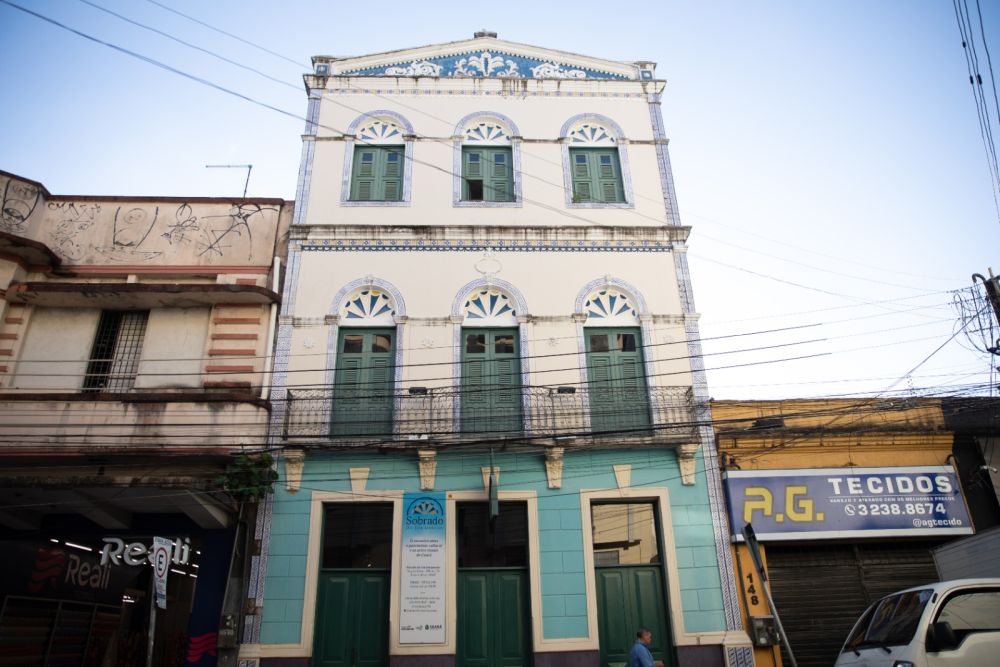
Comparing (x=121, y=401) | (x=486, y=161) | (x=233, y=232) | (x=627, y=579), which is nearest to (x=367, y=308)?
(x=233, y=232)

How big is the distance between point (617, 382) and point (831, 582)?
5.48 m

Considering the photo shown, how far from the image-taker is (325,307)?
48.5 ft

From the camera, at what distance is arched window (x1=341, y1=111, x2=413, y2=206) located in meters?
16.2

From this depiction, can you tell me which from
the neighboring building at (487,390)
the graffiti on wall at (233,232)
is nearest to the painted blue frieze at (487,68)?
the neighboring building at (487,390)

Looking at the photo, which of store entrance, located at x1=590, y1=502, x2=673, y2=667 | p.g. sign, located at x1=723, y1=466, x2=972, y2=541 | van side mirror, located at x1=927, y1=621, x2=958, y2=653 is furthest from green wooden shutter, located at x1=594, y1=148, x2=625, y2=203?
van side mirror, located at x1=927, y1=621, x2=958, y2=653

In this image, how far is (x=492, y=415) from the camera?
1358cm

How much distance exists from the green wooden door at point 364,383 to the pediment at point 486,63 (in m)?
7.49

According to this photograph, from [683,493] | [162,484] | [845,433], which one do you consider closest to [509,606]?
[683,493]

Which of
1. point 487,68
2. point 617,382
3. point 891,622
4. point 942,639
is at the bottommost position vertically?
point 942,639

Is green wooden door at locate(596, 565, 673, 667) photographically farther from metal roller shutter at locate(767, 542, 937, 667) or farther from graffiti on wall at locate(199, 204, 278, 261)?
graffiti on wall at locate(199, 204, 278, 261)

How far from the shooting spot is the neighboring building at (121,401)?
1222cm

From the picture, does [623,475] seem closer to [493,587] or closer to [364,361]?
[493,587]

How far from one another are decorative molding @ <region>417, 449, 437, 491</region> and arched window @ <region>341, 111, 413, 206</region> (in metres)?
6.11

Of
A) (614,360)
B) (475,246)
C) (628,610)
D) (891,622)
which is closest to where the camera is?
(891,622)
